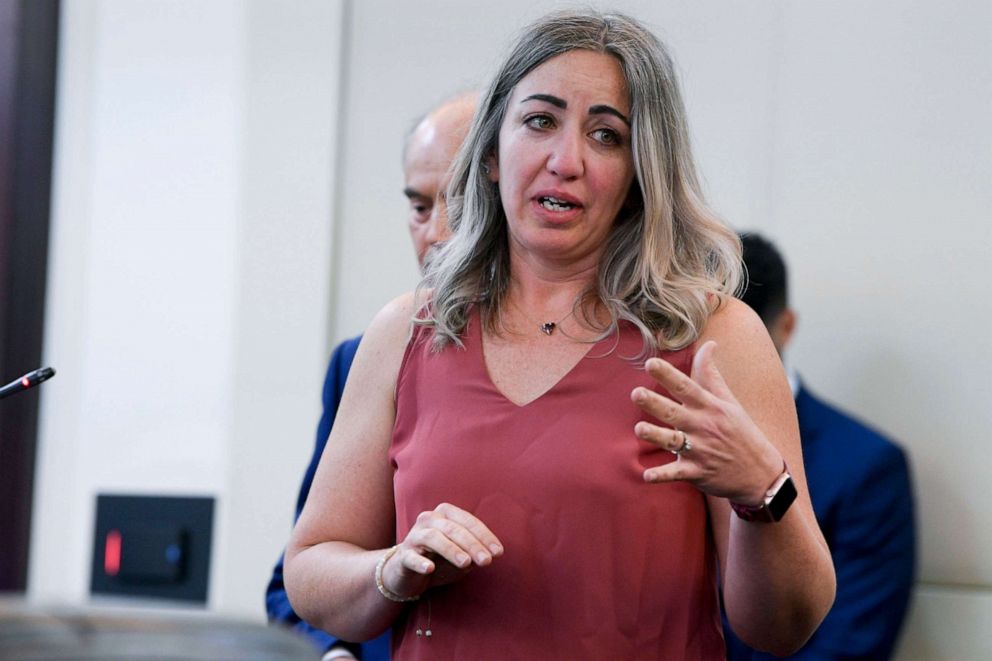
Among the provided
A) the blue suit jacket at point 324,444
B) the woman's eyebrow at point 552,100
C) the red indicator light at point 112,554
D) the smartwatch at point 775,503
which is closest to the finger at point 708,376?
the smartwatch at point 775,503

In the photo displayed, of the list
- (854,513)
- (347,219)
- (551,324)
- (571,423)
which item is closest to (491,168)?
(551,324)

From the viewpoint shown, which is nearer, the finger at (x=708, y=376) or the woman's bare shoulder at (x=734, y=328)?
the finger at (x=708, y=376)

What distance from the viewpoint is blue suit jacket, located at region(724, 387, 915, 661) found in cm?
263

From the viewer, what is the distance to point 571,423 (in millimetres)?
1624

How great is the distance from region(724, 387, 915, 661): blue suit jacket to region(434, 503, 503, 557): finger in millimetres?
1272

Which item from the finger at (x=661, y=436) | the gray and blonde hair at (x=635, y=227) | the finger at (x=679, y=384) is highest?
the gray and blonde hair at (x=635, y=227)

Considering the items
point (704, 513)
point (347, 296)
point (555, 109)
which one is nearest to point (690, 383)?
point (704, 513)

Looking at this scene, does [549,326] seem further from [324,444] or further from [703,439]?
[324,444]

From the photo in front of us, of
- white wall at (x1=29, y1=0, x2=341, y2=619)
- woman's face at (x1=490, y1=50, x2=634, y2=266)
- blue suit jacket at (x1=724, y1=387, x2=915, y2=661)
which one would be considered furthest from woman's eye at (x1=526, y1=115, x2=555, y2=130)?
white wall at (x1=29, y1=0, x2=341, y2=619)

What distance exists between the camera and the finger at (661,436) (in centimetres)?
141

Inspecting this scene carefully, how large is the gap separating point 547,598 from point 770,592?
24 cm

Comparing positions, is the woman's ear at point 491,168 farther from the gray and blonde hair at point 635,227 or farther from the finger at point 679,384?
the finger at point 679,384

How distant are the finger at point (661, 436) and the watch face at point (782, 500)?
0.12 meters

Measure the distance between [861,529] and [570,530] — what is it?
48.3 inches
